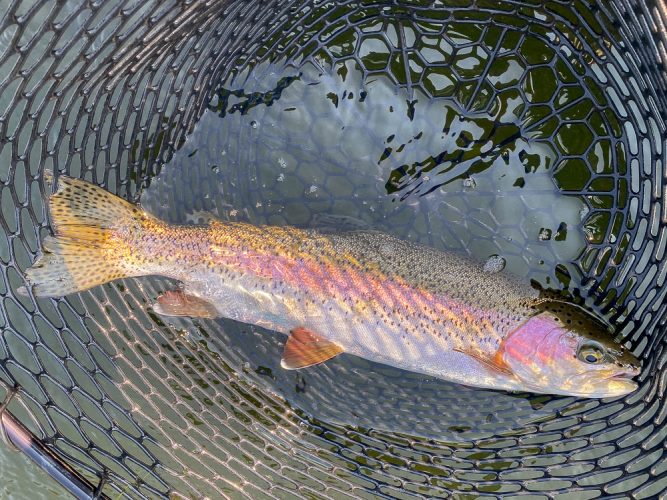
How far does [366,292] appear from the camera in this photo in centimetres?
271

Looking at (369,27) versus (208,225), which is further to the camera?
(369,27)

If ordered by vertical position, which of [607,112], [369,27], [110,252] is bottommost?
[110,252]

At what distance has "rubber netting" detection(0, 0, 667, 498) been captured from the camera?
3.05 meters

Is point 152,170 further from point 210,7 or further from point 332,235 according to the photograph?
point 332,235

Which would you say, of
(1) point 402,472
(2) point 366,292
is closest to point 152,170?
(2) point 366,292

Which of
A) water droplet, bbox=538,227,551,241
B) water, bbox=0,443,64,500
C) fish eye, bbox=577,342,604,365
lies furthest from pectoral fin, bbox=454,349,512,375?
water, bbox=0,443,64,500

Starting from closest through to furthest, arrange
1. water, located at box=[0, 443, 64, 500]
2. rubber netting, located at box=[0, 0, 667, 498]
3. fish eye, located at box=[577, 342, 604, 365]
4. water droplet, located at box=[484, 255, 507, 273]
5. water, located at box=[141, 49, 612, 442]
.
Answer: fish eye, located at box=[577, 342, 604, 365] < water droplet, located at box=[484, 255, 507, 273] < rubber netting, located at box=[0, 0, 667, 498] < water, located at box=[141, 49, 612, 442] < water, located at box=[0, 443, 64, 500]

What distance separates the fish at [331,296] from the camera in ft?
8.79

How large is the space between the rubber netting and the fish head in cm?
37

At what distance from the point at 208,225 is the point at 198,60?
903 mm

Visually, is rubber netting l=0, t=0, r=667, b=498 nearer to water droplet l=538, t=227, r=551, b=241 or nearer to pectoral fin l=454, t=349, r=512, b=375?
water droplet l=538, t=227, r=551, b=241

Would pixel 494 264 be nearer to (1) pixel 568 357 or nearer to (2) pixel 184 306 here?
(1) pixel 568 357

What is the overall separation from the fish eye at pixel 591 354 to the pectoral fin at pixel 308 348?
991 mm

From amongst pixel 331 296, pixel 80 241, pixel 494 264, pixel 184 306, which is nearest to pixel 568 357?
pixel 494 264
